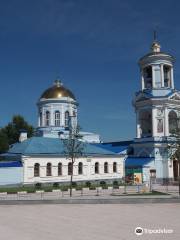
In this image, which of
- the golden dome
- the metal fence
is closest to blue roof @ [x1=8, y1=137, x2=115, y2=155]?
the metal fence

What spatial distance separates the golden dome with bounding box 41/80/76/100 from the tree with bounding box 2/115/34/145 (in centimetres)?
929

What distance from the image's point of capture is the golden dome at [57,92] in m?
54.0

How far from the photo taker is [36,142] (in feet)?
132

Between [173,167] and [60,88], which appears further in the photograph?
[60,88]

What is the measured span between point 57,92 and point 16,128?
11.8m

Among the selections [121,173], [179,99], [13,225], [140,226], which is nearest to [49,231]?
[13,225]

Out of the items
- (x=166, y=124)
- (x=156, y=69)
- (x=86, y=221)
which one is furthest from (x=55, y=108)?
(x=86, y=221)

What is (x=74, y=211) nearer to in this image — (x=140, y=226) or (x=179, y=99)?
(x=140, y=226)

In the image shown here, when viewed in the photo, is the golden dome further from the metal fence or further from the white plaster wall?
the metal fence

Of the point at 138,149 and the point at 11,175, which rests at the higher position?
the point at 138,149

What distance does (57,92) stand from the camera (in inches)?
2133

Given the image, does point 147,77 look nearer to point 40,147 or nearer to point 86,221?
point 40,147

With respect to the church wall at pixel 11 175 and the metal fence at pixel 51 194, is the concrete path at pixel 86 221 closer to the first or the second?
the metal fence at pixel 51 194

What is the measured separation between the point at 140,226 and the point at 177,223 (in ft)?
6.02
